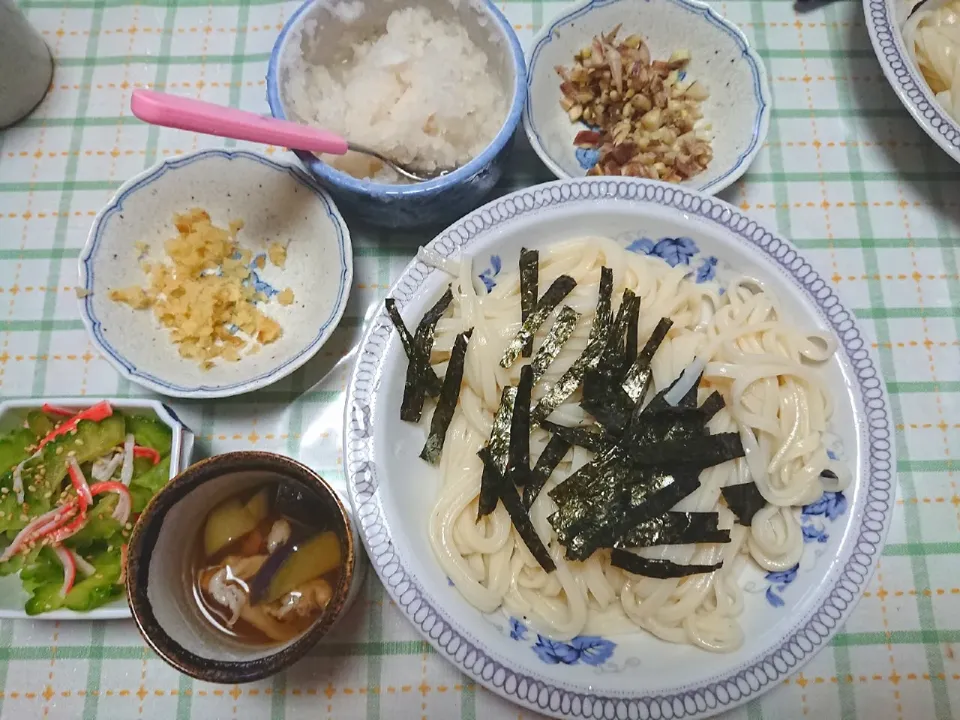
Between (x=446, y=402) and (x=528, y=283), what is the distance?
17.5 inches

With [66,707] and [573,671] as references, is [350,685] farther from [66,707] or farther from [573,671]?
[66,707]

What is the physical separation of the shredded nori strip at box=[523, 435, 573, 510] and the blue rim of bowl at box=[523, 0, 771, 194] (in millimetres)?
924

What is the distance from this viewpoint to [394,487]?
1789mm

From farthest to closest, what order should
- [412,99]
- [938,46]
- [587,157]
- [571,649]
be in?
1. [587,157]
2. [938,46]
3. [412,99]
4. [571,649]

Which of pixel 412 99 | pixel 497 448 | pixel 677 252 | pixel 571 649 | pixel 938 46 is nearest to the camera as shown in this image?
pixel 571 649

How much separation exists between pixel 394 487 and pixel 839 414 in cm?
129

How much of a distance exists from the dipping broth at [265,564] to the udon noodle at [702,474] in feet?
1.14

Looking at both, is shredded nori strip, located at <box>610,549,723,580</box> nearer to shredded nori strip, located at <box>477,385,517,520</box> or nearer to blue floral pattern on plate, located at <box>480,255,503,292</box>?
shredded nori strip, located at <box>477,385,517,520</box>

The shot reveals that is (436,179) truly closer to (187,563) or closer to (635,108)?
(635,108)

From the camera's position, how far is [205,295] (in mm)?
2191

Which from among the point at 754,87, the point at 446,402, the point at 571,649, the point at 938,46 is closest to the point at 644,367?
the point at 446,402

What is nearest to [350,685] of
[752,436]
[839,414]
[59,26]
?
[752,436]

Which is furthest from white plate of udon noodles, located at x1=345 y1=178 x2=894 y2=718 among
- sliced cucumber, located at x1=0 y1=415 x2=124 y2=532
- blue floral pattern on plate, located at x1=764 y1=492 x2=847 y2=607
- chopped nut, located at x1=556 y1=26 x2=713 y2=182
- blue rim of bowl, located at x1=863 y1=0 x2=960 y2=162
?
sliced cucumber, located at x1=0 y1=415 x2=124 y2=532

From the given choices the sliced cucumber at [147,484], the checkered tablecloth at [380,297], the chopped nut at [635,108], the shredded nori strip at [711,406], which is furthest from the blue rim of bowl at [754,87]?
the sliced cucumber at [147,484]
